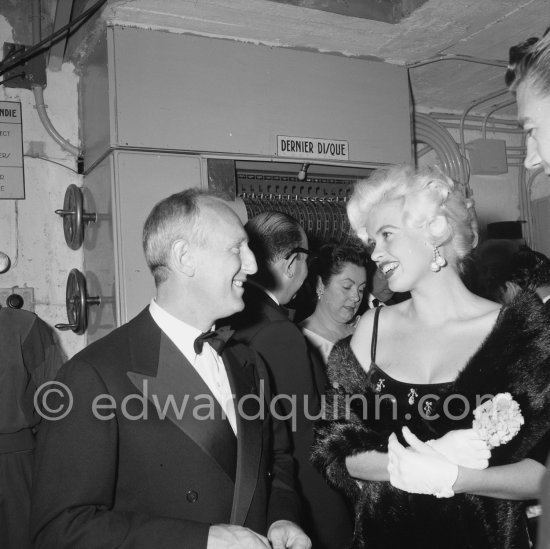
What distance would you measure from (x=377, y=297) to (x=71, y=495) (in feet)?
9.09

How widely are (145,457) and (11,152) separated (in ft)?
7.10

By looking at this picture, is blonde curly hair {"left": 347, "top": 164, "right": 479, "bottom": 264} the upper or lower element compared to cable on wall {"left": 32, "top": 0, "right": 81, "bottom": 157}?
lower

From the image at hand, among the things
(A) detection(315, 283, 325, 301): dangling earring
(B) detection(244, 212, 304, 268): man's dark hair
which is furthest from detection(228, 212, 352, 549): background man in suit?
(A) detection(315, 283, 325, 301): dangling earring

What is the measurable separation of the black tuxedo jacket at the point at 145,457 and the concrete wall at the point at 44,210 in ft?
5.50

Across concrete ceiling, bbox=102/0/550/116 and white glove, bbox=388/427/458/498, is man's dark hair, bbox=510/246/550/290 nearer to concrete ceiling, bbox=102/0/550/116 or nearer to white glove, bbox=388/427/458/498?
concrete ceiling, bbox=102/0/550/116

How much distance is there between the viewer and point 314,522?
83.9 inches

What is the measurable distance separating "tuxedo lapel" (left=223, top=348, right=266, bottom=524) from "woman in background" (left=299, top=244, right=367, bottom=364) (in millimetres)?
1371

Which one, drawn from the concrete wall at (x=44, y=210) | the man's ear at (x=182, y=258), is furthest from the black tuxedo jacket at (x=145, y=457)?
the concrete wall at (x=44, y=210)

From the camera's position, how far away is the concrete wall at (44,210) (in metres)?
3.02

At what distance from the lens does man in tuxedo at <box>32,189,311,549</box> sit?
4.24 ft

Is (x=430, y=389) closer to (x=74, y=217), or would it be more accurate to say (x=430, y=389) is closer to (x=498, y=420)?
(x=498, y=420)

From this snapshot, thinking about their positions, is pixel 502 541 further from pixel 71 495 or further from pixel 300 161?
pixel 300 161

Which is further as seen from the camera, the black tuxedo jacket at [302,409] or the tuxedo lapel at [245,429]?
the black tuxedo jacket at [302,409]

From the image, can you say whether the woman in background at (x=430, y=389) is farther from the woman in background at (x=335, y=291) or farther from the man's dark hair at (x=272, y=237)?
the woman in background at (x=335, y=291)
